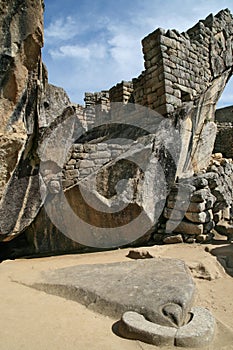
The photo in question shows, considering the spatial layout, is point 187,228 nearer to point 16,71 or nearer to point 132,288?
point 132,288

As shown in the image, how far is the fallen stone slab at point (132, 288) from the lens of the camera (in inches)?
66.7

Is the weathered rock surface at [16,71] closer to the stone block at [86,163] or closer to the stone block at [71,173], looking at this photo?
the stone block at [71,173]

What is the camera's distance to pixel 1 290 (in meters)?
2.30

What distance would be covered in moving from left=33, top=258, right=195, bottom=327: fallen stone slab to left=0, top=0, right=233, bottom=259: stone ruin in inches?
47.4


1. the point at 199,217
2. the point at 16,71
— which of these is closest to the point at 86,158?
the point at 199,217

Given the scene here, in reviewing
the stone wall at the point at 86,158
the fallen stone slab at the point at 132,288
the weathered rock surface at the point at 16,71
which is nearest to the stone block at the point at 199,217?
the fallen stone slab at the point at 132,288

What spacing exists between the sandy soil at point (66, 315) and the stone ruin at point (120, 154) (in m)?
0.97

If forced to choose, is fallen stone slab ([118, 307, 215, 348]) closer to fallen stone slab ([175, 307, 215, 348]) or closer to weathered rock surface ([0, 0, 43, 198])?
fallen stone slab ([175, 307, 215, 348])

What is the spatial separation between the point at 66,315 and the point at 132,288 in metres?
0.55

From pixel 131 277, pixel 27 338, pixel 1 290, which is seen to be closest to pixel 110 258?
pixel 131 277

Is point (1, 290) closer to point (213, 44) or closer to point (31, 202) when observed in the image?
point (31, 202)

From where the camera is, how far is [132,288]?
→ 2020 mm

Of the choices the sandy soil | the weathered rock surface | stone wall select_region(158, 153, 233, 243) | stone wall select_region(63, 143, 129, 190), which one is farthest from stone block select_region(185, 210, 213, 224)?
the weathered rock surface

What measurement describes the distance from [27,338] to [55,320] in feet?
0.81
